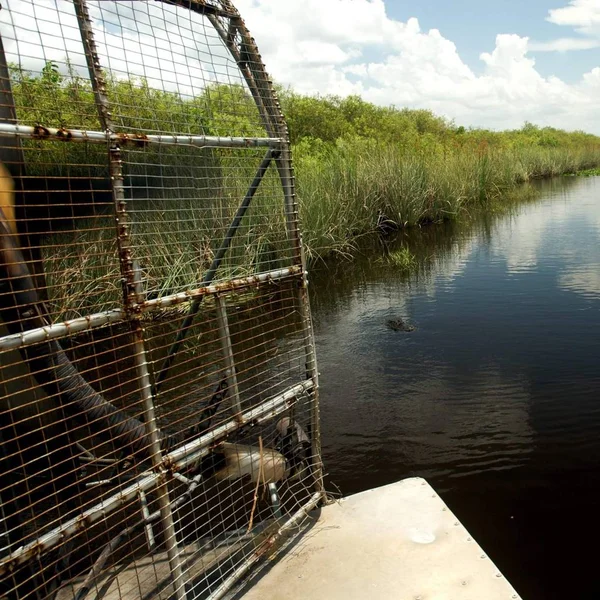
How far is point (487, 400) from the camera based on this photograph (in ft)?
17.2

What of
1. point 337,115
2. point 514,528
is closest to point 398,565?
point 514,528

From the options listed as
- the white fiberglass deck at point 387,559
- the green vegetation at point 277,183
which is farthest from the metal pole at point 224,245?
the white fiberglass deck at point 387,559

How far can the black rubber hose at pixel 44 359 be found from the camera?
→ 6.48 feet

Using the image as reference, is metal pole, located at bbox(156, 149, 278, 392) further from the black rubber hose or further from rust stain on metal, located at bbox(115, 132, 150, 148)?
rust stain on metal, located at bbox(115, 132, 150, 148)

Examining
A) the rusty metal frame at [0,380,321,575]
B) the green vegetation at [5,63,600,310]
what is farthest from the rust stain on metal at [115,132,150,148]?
the rusty metal frame at [0,380,321,575]

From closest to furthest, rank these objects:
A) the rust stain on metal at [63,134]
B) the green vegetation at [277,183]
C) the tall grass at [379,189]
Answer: the rust stain on metal at [63,134] → the green vegetation at [277,183] → the tall grass at [379,189]

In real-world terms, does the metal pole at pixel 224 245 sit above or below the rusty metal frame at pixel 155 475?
above

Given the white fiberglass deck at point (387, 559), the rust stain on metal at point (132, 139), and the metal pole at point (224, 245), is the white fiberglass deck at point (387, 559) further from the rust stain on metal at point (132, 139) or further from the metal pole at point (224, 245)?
the rust stain on metal at point (132, 139)

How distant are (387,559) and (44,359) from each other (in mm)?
1659

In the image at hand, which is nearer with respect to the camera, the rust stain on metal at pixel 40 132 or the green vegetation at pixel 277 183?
the rust stain on metal at pixel 40 132

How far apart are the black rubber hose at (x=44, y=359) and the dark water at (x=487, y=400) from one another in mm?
2286

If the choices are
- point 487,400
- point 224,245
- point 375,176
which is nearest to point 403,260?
point 375,176

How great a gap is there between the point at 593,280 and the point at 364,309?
365 cm

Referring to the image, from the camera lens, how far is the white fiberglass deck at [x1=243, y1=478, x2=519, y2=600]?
7.52 feet
